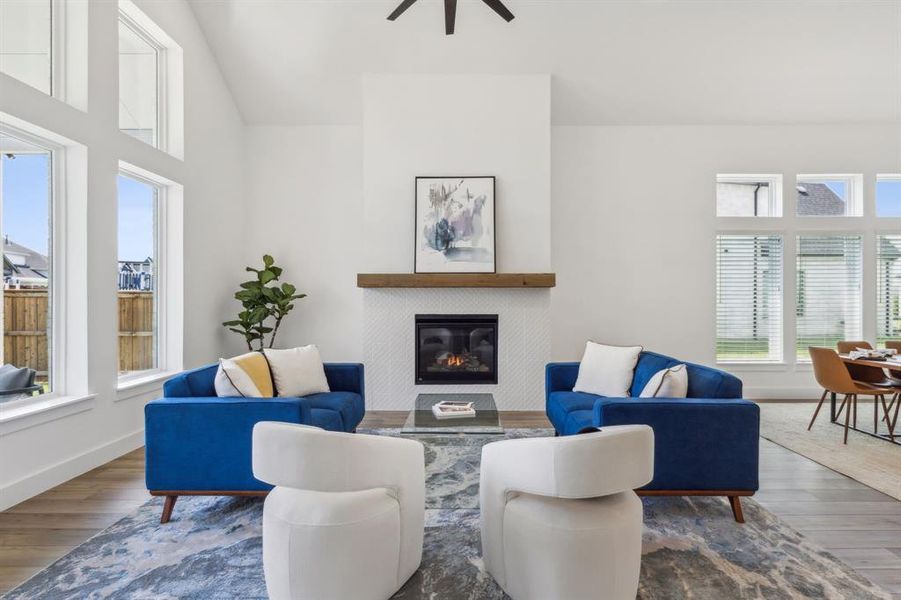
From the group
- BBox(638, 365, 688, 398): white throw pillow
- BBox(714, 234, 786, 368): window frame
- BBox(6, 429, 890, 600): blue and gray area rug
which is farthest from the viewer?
BBox(714, 234, 786, 368): window frame

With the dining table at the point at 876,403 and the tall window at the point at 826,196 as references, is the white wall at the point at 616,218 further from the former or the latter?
the dining table at the point at 876,403

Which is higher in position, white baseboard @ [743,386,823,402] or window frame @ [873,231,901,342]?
window frame @ [873,231,901,342]

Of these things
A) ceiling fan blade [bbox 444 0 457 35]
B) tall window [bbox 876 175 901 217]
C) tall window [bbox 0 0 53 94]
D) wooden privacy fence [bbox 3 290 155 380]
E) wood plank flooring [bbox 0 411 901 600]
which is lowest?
wood plank flooring [bbox 0 411 901 600]

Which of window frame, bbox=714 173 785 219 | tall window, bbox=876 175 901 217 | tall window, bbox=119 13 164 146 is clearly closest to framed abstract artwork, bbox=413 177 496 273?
tall window, bbox=119 13 164 146

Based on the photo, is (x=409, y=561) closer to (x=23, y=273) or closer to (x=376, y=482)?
(x=376, y=482)

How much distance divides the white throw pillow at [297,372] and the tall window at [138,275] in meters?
1.55

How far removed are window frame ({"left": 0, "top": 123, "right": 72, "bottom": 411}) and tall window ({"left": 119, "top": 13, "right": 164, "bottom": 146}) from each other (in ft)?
2.78

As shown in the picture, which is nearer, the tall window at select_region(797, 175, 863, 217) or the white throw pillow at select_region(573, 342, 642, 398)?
the white throw pillow at select_region(573, 342, 642, 398)

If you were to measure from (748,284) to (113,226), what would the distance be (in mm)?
6605

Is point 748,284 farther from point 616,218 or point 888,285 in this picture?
point 616,218

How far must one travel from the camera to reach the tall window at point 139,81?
4.03m

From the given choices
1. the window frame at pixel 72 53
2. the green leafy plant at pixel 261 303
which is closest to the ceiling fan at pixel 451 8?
the window frame at pixel 72 53

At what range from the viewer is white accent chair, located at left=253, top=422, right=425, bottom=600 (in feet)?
5.47

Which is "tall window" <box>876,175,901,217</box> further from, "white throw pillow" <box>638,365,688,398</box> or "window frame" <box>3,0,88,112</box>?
"window frame" <box>3,0,88,112</box>
